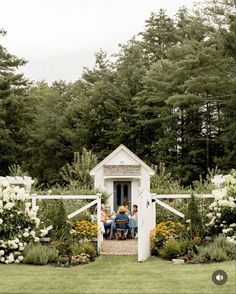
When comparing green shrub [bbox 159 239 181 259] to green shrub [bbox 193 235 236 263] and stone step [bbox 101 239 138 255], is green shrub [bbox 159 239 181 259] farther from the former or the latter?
stone step [bbox 101 239 138 255]

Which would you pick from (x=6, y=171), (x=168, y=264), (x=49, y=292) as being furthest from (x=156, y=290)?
(x=6, y=171)

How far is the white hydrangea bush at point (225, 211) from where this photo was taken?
1656 centimetres

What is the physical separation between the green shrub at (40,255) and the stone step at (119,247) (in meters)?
2.00

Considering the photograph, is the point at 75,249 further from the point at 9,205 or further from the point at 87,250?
the point at 9,205

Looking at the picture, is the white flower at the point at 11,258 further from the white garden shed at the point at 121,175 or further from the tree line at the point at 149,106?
the tree line at the point at 149,106

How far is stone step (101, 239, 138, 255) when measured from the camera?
1769 cm

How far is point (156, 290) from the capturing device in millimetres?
11438

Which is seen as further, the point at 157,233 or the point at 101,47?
the point at 101,47

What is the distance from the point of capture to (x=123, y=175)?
27.8 metres

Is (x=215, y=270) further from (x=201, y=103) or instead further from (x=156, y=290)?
(x=201, y=103)

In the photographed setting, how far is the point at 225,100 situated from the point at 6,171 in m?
18.0

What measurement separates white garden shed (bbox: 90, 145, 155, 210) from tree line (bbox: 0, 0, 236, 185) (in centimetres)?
1008

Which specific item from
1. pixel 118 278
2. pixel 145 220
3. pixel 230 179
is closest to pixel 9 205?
pixel 145 220

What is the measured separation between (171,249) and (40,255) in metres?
3.14
